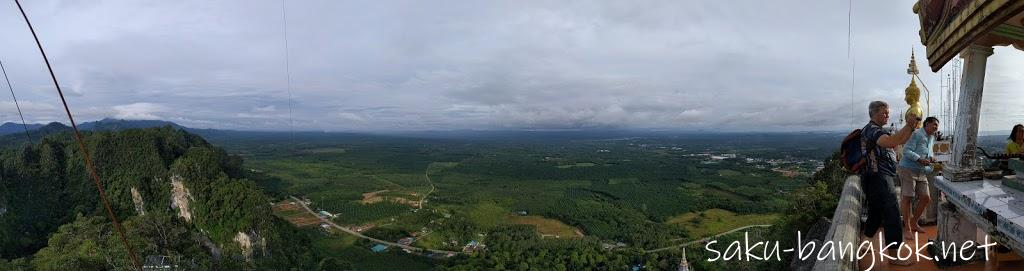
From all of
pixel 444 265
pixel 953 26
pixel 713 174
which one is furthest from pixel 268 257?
pixel 713 174

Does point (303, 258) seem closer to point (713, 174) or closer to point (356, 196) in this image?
point (356, 196)

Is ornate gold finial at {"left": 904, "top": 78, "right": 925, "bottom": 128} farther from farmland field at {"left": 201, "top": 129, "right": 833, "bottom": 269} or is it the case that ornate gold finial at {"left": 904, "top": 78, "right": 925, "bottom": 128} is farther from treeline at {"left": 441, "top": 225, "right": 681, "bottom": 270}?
farmland field at {"left": 201, "top": 129, "right": 833, "bottom": 269}

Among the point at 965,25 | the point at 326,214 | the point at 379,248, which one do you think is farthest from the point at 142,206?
the point at 965,25

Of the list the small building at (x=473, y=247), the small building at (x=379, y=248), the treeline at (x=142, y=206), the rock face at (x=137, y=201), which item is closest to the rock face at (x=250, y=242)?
the treeline at (x=142, y=206)

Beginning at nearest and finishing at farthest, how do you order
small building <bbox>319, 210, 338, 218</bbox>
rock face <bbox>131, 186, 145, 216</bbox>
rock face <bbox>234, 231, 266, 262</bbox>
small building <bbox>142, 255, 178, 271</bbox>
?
small building <bbox>142, 255, 178, 271</bbox> → rock face <bbox>234, 231, 266, 262</bbox> → rock face <bbox>131, 186, 145, 216</bbox> → small building <bbox>319, 210, 338, 218</bbox>

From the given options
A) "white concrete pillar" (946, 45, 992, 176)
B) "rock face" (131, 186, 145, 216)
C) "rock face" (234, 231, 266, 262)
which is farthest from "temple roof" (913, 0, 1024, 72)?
"rock face" (131, 186, 145, 216)

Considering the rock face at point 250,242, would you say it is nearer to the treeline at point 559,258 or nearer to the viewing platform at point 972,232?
the treeline at point 559,258
